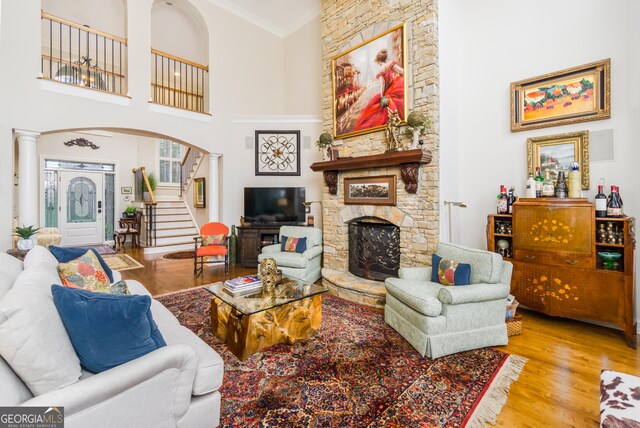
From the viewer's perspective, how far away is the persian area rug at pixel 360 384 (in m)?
1.73

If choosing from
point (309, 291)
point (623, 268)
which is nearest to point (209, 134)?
point (309, 291)

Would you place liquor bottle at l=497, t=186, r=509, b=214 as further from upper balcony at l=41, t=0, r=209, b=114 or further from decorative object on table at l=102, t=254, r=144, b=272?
decorative object on table at l=102, t=254, r=144, b=272

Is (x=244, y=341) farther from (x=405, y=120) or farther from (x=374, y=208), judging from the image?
(x=405, y=120)

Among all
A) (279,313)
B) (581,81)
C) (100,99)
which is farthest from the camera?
(100,99)

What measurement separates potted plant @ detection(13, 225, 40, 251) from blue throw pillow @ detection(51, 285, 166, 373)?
11.2ft

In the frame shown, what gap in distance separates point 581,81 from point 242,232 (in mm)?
5227

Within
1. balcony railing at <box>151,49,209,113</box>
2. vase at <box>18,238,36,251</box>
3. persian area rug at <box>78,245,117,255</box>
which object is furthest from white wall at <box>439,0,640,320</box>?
persian area rug at <box>78,245,117,255</box>

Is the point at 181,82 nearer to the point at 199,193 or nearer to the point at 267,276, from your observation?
the point at 199,193

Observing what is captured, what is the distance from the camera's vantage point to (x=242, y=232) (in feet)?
18.0

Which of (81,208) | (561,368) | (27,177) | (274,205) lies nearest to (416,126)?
(561,368)

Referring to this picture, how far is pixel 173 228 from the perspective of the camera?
25.2 feet

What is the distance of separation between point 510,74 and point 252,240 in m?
4.71

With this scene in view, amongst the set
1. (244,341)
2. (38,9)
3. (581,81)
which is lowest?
(244,341)

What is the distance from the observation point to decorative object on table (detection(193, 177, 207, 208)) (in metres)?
7.29
